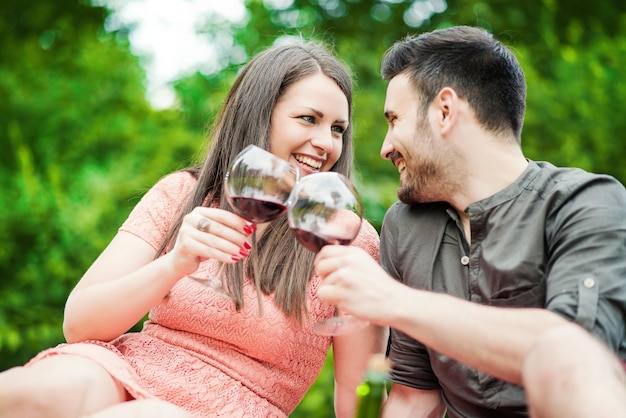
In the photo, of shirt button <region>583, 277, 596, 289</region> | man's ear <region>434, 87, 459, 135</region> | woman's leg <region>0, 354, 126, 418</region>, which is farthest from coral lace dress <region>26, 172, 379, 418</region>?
shirt button <region>583, 277, 596, 289</region>

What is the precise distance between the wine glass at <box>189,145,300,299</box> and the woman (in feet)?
0.22

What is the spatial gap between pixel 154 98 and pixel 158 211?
5604 millimetres

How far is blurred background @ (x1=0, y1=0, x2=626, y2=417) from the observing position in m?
5.75

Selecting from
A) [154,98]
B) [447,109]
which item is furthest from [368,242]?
[154,98]

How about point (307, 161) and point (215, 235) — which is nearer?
point (215, 235)

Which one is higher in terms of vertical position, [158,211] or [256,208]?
[256,208]

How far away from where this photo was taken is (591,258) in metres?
1.90

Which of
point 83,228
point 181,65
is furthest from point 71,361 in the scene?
point 181,65

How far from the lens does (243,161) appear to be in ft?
6.53

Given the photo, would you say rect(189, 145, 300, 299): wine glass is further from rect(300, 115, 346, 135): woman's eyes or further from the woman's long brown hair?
rect(300, 115, 346, 135): woman's eyes

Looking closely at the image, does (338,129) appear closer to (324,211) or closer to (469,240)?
(469,240)

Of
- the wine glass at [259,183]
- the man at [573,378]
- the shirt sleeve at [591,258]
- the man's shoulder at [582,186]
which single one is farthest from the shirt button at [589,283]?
the wine glass at [259,183]

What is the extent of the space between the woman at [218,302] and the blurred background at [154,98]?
3.81 feet

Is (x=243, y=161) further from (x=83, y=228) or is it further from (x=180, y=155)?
(x=180, y=155)
